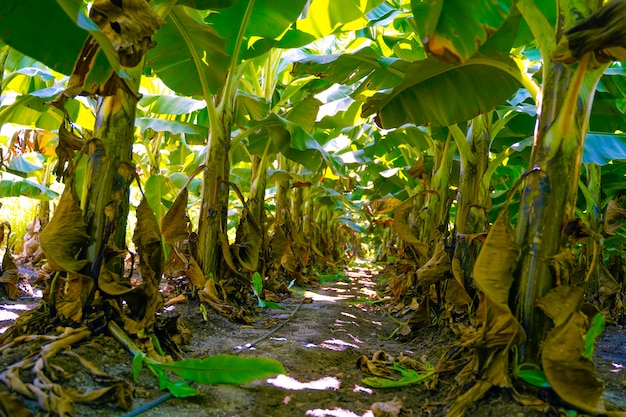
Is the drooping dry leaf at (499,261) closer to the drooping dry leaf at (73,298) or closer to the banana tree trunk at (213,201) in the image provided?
the drooping dry leaf at (73,298)

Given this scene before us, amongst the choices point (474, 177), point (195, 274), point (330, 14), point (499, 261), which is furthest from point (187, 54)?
point (499, 261)

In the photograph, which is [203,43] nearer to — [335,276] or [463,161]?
[463,161]

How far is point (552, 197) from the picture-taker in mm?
1573

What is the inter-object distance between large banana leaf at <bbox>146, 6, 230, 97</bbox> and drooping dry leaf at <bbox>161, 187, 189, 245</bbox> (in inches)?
30.3

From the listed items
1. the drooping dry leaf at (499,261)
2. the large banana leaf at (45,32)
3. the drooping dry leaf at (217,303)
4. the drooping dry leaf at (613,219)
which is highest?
the large banana leaf at (45,32)

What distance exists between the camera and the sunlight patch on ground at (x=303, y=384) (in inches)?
78.2

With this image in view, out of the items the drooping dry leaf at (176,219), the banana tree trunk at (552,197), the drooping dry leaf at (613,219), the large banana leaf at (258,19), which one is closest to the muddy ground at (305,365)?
the banana tree trunk at (552,197)

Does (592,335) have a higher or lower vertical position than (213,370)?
higher

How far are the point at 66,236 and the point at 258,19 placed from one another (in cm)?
191

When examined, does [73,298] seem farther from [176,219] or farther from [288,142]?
[288,142]

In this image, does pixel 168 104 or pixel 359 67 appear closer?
pixel 359 67

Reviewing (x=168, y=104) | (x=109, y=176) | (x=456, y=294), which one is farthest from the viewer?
(x=168, y=104)

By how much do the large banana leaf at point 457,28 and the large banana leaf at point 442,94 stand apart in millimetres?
1155

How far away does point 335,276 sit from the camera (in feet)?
27.4
